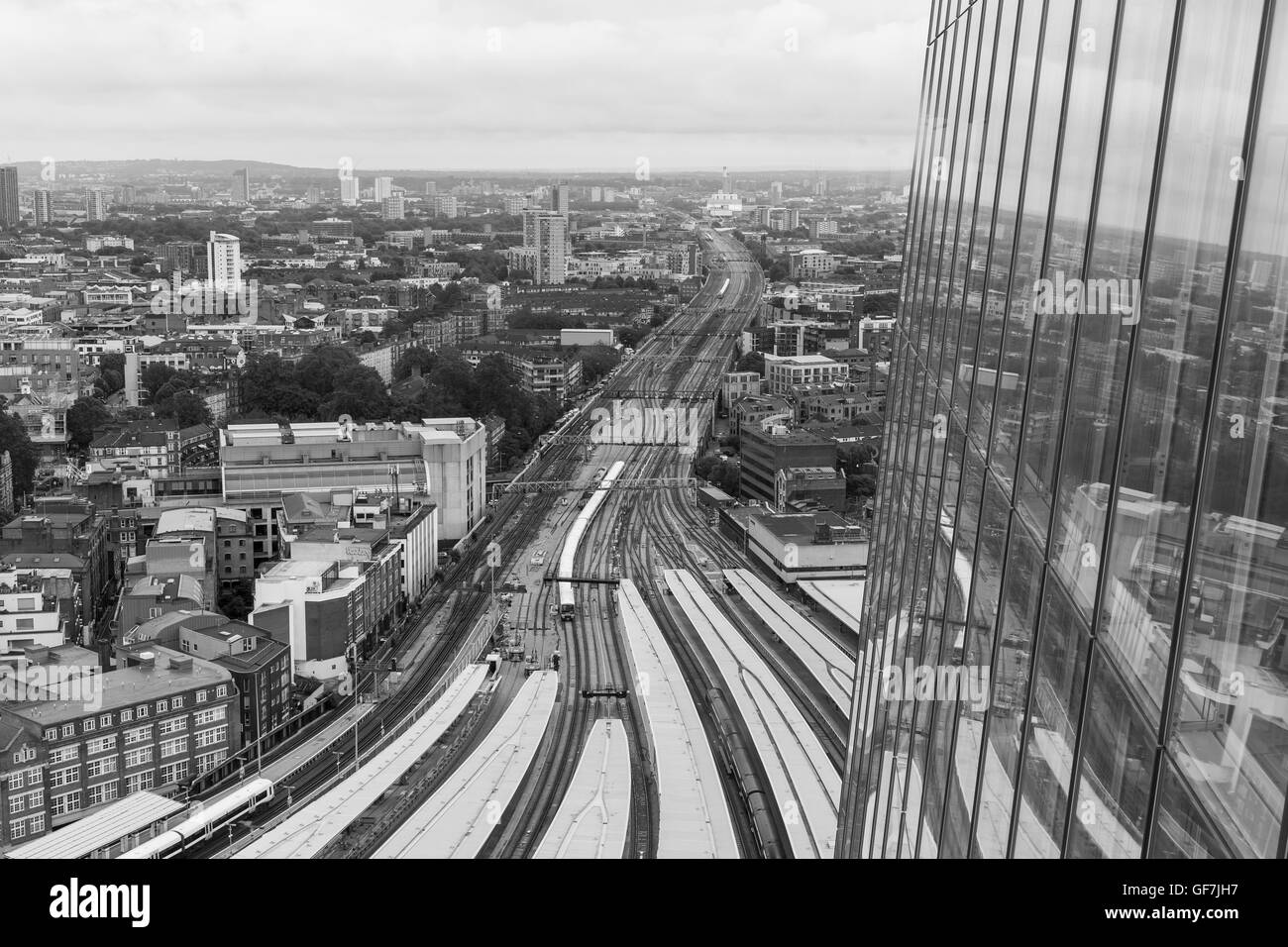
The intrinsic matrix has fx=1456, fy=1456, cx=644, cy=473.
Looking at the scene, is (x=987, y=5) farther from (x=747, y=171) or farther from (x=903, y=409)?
(x=747, y=171)

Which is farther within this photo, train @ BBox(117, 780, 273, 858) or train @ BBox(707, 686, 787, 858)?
train @ BBox(707, 686, 787, 858)

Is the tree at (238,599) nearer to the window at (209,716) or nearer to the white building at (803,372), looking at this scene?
the window at (209,716)

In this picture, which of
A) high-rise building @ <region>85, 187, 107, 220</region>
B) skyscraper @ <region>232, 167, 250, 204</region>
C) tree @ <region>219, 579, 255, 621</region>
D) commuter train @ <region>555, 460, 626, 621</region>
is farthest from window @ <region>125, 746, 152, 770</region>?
skyscraper @ <region>232, 167, 250, 204</region>

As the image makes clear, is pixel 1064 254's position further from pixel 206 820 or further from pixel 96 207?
pixel 96 207

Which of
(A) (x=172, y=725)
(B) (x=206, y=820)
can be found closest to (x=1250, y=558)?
(B) (x=206, y=820)
